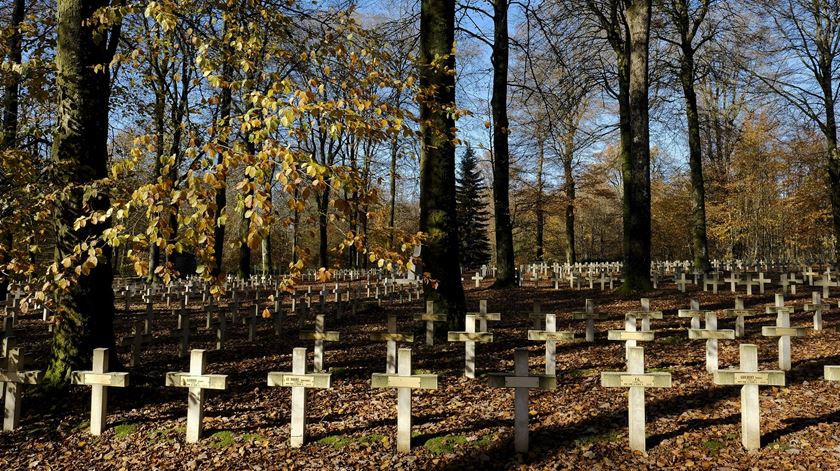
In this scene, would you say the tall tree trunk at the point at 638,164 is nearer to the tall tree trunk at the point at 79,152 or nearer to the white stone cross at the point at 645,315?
the white stone cross at the point at 645,315

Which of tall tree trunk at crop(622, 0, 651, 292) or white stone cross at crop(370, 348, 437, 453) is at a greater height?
tall tree trunk at crop(622, 0, 651, 292)

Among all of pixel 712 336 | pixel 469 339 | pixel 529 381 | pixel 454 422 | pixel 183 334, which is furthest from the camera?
pixel 183 334

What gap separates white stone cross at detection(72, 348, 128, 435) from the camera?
15.1 ft

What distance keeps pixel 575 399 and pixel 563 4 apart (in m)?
12.7

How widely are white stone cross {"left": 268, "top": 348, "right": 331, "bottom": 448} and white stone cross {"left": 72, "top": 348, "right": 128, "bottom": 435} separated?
4.75ft

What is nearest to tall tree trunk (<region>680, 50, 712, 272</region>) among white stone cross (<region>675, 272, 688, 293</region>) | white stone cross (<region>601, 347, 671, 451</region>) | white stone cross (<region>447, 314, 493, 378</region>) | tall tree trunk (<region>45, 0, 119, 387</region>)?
white stone cross (<region>675, 272, 688, 293</region>)

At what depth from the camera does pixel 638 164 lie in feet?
43.1

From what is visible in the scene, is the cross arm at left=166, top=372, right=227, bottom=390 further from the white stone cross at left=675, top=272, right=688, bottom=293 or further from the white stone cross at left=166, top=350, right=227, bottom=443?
the white stone cross at left=675, top=272, right=688, bottom=293

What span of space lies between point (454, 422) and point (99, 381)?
3.19 meters

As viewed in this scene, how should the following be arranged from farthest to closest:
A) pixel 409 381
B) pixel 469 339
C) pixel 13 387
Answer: pixel 469 339, pixel 13 387, pixel 409 381

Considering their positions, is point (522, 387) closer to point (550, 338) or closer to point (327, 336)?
point (550, 338)

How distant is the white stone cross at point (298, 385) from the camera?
4.34 meters

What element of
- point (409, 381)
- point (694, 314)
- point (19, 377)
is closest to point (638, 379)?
point (409, 381)

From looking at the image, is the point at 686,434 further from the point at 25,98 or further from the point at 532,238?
the point at 532,238
